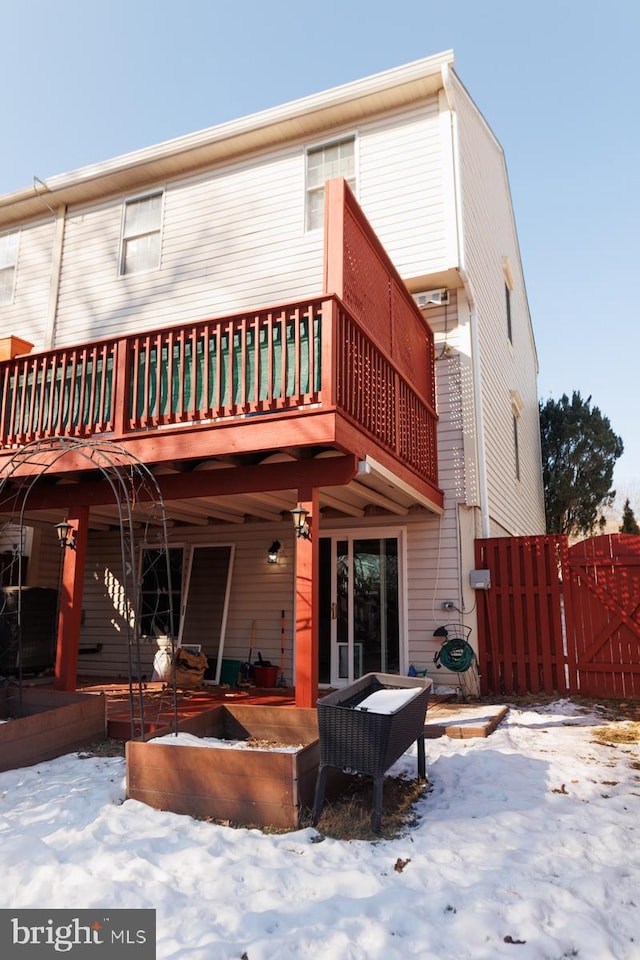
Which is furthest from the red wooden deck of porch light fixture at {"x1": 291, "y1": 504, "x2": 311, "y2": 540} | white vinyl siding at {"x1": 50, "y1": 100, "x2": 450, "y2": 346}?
white vinyl siding at {"x1": 50, "y1": 100, "x2": 450, "y2": 346}

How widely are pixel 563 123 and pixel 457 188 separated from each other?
13.5ft

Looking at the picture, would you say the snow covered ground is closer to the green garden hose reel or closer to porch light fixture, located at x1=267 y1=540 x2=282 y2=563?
the green garden hose reel

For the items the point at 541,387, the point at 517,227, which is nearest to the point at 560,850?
the point at 517,227

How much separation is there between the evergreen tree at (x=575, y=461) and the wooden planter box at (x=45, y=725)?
15.7m

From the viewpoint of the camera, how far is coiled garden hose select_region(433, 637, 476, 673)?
24.8 ft

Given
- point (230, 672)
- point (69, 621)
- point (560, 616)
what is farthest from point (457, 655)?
point (69, 621)

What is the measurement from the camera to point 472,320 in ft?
29.3

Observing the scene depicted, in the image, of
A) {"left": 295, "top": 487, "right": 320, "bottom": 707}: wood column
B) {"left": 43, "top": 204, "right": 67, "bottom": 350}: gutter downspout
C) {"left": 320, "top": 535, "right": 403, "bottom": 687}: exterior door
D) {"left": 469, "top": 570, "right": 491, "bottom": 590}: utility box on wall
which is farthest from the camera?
{"left": 43, "top": 204, "right": 67, "bottom": 350}: gutter downspout

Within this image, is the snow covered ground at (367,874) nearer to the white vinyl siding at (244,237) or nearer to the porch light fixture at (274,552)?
the porch light fixture at (274,552)

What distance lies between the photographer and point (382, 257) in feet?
22.8

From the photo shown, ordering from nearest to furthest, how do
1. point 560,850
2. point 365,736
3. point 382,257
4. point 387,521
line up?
point 560,850
point 365,736
point 382,257
point 387,521

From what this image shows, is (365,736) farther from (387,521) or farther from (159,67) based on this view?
(159,67)

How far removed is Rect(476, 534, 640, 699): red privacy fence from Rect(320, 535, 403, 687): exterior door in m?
1.12

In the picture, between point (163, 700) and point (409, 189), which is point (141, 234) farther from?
point (163, 700)
